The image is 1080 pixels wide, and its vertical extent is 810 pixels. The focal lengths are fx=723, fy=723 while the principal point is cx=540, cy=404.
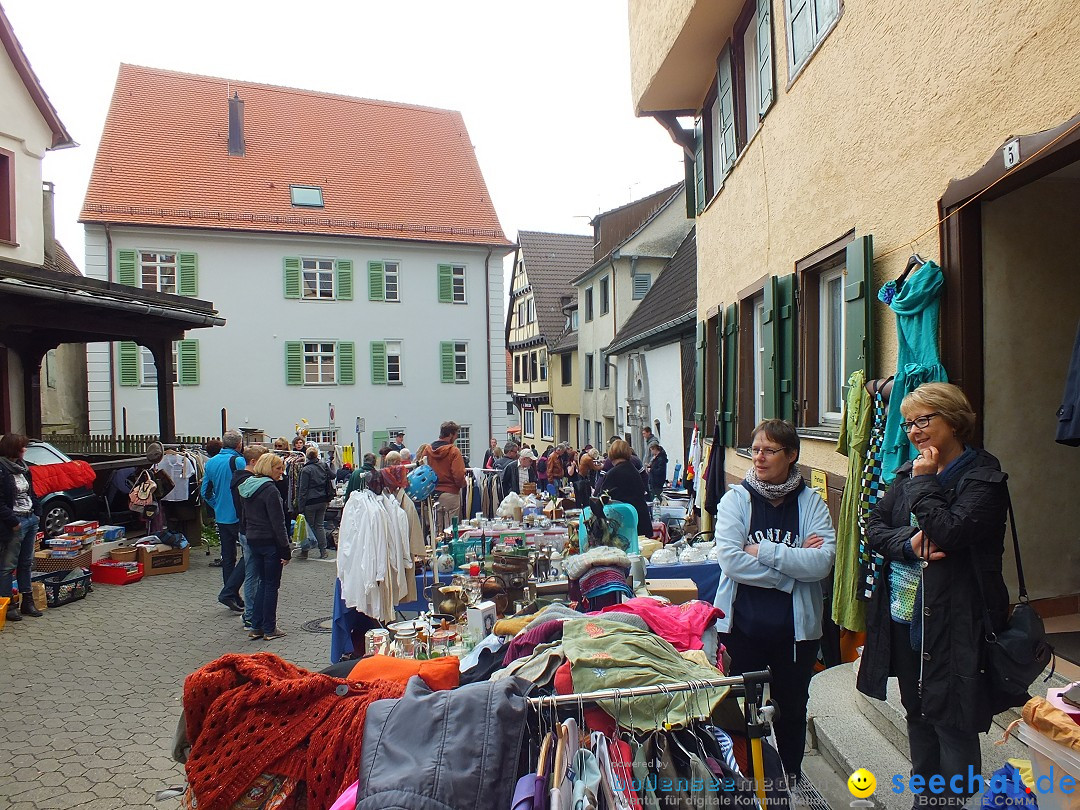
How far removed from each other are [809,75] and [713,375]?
5.11 meters

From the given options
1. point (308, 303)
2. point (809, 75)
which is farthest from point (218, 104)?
point (809, 75)

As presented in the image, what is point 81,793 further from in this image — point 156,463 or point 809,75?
point 156,463

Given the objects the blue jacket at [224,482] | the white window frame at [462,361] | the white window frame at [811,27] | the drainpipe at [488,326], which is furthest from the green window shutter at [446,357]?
the white window frame at [811,27]

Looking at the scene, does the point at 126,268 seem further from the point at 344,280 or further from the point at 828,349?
the point at 828,349

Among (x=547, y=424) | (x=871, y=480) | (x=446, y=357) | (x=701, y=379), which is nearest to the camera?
(x=871, y=480)

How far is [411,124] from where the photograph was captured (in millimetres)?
33594

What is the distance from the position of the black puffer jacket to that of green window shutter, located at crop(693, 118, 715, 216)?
8.66m

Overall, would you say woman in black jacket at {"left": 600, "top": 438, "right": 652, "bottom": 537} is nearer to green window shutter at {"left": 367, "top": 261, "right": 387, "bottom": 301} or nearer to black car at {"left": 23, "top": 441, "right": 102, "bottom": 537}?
black car at {"left": 23, "top": 441, "right": 102, "bottom": 537}

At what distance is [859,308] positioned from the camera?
16.1 feet

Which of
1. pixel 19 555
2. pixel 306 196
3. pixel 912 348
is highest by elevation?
pixel 306 196

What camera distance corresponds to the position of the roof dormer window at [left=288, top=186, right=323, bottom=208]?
28781 millimetres

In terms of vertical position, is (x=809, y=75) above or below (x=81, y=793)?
above

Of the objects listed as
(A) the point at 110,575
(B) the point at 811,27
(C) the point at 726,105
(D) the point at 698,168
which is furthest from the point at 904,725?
(A) the point at 110,575

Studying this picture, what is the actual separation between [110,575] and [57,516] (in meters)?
2.25
